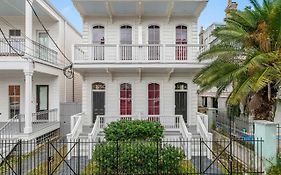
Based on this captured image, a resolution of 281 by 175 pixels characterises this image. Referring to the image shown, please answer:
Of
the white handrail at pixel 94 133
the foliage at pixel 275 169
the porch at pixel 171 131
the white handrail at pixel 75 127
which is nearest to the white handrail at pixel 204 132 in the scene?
the porch at pixel 171 131

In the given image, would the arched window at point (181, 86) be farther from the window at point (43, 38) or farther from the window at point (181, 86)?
the window at point (43, 38)

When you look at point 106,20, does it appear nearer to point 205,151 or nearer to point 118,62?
point 118,62

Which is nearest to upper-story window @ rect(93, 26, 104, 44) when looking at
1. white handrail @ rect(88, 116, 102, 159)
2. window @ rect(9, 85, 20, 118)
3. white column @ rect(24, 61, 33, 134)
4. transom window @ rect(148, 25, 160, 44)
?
transom window @ rect(148, 25, 160, 44)

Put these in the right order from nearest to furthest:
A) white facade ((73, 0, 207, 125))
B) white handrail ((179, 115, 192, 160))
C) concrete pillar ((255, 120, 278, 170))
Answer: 1. concrete pillar ((255, 120, 278, 170))
2. white handrail ((179, 115, 192, 160))
3. white facade ((73, 0, 207, 125))

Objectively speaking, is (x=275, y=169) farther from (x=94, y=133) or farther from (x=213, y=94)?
(x=213, y=94)

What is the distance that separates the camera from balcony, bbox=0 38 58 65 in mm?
16953

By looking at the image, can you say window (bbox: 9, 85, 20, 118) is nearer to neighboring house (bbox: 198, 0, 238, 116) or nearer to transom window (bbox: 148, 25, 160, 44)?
transom window (bbox: 148, 25, 160, 44)

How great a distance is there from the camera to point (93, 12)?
18.4 meters

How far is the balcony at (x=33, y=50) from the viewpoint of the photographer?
17.0 m

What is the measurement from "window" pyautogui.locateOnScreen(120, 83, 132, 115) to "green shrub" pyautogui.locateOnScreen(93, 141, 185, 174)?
7.52 metres

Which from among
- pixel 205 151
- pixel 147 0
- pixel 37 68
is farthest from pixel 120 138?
pixel 147 0

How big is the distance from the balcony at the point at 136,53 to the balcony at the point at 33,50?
2542 millimetres

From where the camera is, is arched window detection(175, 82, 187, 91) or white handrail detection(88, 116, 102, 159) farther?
arched window detection(175, 82, 187, 91)

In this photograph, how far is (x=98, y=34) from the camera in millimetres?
19094
